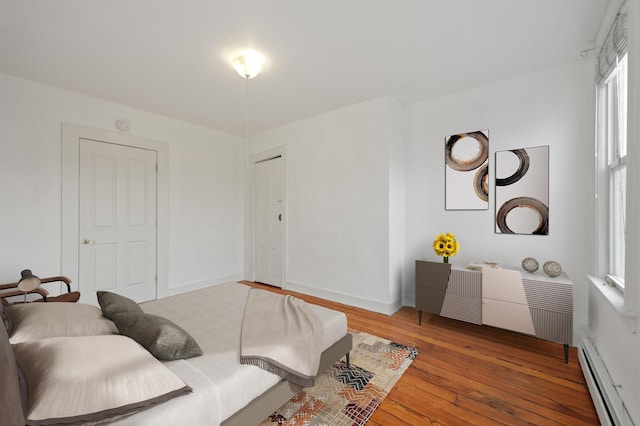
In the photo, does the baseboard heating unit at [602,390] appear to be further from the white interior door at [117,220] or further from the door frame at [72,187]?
the door frame at [72,187]

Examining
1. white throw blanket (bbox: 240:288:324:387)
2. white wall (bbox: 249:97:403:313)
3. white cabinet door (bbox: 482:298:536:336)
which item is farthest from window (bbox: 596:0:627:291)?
white throw blanket (bbox: 240:288:324:387)

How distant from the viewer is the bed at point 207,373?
0.99 meters

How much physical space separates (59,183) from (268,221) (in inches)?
106

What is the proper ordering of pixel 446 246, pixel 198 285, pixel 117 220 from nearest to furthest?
pixel 446 246, pixel 117 220, pixel 198 285

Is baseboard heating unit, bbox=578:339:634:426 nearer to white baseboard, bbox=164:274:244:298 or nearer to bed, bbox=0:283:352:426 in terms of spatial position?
bed, bbox=0:283:352:426

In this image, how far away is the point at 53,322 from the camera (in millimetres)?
1416

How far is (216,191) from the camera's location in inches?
185

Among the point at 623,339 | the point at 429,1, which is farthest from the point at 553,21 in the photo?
the point at 623,339

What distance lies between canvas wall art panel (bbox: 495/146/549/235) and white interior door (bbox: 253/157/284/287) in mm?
3032

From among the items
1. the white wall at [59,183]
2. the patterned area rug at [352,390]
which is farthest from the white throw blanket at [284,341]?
the white wall at [59,183]

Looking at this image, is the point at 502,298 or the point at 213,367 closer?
the point at 213,367

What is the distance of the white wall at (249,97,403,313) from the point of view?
3361mm

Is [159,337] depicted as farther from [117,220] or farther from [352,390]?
[117,220]

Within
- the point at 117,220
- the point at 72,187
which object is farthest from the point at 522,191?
the point at 72,187
